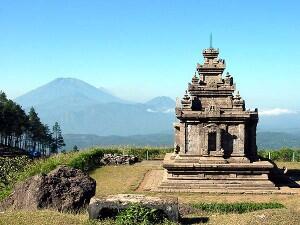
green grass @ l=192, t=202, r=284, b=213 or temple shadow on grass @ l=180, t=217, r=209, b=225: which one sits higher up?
temple shadow on grass @ l=180, t=217, r=209, b=225

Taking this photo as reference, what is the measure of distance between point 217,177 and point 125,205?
15555mm

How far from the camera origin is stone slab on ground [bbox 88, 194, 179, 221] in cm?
1593

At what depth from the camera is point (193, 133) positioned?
1236 inches

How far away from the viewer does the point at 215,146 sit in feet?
103

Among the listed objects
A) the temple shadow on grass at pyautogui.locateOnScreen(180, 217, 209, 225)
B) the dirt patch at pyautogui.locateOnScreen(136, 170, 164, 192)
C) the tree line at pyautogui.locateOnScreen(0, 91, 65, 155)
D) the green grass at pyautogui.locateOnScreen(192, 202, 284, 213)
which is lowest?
the green grass at pyautogui.locateOnScreen(192, 202, 284, 213)

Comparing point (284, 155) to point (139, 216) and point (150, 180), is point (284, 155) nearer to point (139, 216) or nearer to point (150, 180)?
point (150, 180)

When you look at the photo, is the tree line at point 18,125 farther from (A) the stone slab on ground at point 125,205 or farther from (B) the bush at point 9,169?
(A) the stone slab on ground at point 125,205

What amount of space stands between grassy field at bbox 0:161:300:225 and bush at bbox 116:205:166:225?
0.53 metres

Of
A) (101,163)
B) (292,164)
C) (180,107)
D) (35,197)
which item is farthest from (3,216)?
(292,164)

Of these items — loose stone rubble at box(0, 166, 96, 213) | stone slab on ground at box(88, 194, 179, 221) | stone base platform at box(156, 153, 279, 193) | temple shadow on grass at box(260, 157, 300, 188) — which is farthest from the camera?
temple shadow on grass at box(260, 157, 300, 188)

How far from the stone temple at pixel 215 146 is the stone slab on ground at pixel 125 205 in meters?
13.9

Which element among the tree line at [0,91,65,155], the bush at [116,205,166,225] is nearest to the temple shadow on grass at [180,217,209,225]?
the bush at [116,205,166,225]

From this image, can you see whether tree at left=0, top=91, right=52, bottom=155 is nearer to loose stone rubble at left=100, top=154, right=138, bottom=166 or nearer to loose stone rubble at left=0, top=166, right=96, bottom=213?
loose stone rubble at left=100, top=154, right=138, bottom=166

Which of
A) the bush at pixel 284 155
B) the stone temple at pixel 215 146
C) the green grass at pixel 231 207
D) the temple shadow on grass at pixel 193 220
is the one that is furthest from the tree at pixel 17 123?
the temple shadow on grass at pixel 193 220
